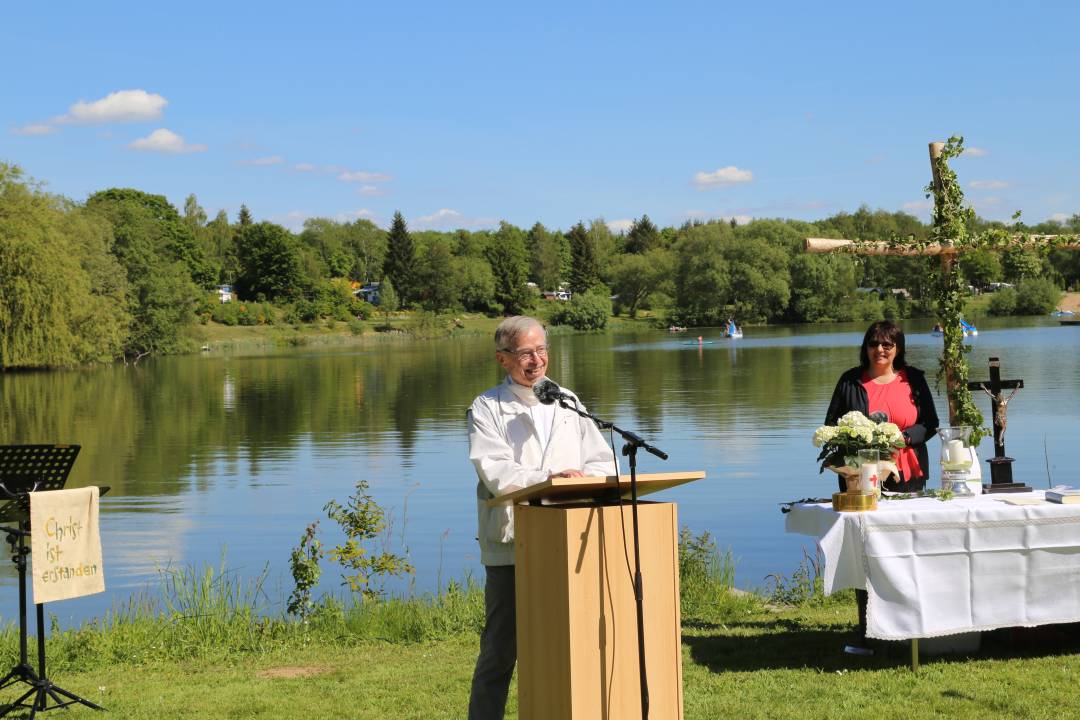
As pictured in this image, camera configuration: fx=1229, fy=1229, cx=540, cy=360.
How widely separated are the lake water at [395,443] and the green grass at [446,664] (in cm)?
213

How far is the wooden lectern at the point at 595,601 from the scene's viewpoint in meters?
3.97

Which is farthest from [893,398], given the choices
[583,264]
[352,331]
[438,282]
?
[583,264]

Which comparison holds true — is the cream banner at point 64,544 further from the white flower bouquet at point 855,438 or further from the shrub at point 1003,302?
the shrub at point 1003,302

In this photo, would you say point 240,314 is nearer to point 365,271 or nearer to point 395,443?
point 365,271

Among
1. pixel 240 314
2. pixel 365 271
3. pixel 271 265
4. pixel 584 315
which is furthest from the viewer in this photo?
pixel 365 271

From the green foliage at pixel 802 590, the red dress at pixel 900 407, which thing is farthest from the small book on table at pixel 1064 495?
the green foliage at pixel 802 590

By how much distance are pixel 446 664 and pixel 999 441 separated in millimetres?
3429

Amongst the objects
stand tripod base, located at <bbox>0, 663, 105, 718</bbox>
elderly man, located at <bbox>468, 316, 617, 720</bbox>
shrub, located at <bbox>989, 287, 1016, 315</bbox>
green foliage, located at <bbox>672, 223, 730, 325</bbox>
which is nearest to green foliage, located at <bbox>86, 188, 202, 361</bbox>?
green foliage, located at <bbox>672, 223, 730, 325</bbox>

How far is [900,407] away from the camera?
730 centimetres

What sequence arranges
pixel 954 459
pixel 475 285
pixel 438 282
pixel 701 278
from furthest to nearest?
1. pixel 475 285
2. pixel 438 282
3. pixel 701 278
4. pixel 954 459

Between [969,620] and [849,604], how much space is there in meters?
2.31

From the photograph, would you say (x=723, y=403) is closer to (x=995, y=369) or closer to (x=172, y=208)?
(x=995, y=369)

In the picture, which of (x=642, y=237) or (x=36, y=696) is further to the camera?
(x=642, y=237)

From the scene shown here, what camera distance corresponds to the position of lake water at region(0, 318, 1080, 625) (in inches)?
532
